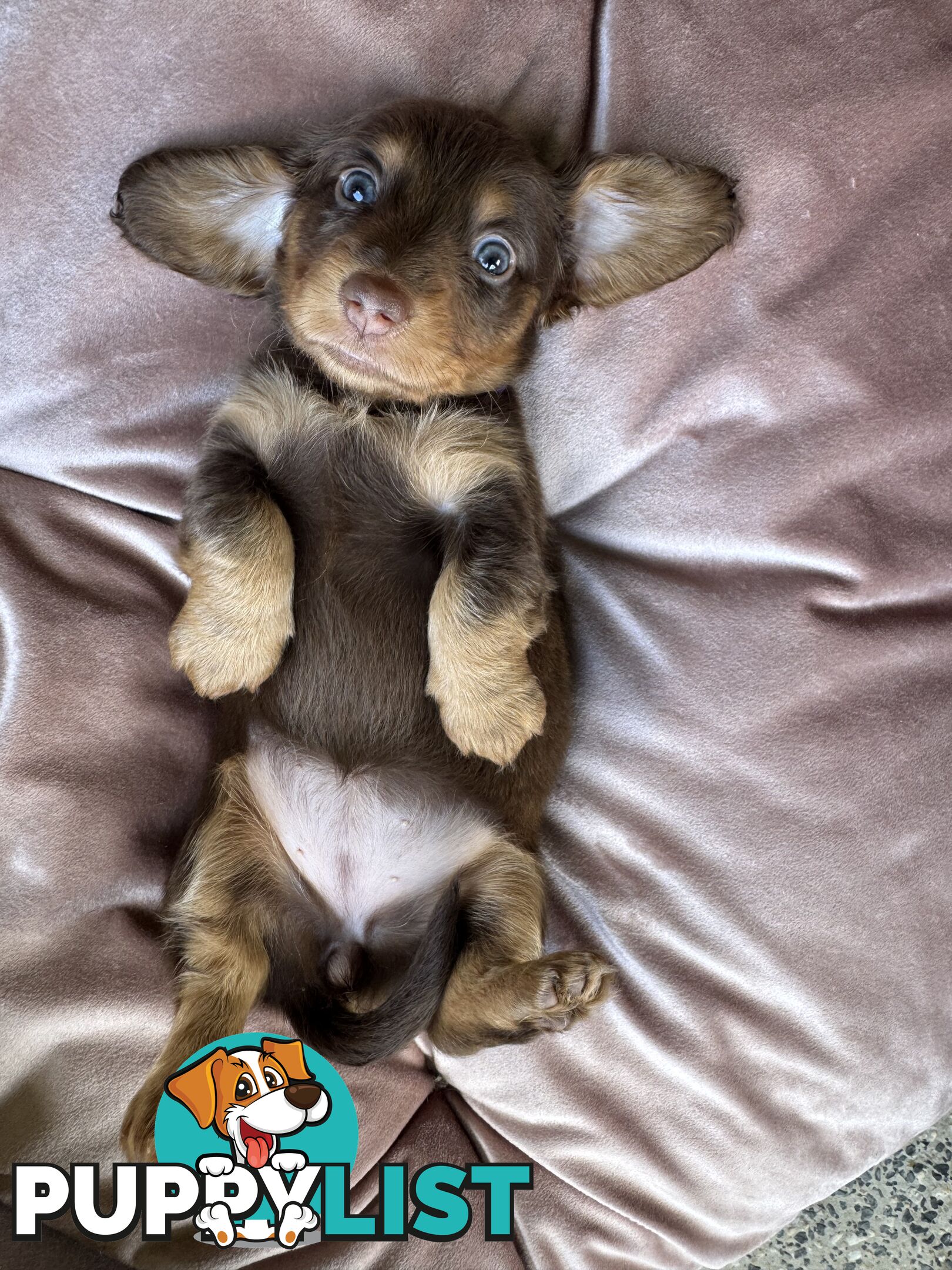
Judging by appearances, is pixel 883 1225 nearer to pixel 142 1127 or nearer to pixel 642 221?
pixel 142 1127

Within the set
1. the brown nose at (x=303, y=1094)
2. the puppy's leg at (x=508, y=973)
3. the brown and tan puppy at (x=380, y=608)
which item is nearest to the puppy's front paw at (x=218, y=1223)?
the brown nose at (x=303, y=1094)

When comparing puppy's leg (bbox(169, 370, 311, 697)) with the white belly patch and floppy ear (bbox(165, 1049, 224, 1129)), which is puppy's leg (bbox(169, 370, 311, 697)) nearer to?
the white belly patch

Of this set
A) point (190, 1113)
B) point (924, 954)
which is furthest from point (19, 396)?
point (924, 954)

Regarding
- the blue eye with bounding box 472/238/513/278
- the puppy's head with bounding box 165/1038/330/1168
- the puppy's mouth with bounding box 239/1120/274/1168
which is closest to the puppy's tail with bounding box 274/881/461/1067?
the puppy's head with bounding box 165/1038/330/1168

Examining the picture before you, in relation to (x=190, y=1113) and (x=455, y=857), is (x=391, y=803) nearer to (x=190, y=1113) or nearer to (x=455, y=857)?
(x=455, y=857)

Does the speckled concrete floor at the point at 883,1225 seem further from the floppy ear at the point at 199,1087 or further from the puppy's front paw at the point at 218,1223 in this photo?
the floppy ear at the point at 199,1087

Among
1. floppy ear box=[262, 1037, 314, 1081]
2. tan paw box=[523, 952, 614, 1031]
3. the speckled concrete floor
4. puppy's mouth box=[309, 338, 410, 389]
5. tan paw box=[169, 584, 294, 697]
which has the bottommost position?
the speckled concrete floor
